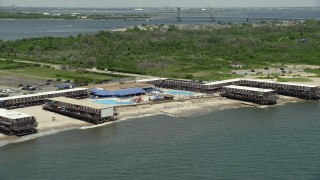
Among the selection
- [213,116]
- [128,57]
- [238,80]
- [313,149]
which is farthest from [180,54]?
[313,149]

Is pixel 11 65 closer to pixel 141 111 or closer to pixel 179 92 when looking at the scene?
pixel 179 92

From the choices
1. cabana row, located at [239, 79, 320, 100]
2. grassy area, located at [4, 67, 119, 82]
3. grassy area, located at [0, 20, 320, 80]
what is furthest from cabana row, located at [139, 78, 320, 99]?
grassy area, located at [4, 67, 119, 82]

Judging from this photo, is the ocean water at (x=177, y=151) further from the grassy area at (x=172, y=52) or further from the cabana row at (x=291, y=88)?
the grassy area at (x=172, y=52)

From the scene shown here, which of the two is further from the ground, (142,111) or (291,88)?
(291,88)

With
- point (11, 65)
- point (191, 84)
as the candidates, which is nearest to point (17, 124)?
point (191, 84)

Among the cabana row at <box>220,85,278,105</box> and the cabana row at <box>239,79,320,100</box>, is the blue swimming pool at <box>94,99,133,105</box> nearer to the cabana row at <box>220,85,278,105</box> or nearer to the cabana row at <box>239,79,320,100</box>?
the cabana row at <box>220,85,278,105</box>

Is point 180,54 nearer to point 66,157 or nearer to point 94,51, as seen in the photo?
point 94,51

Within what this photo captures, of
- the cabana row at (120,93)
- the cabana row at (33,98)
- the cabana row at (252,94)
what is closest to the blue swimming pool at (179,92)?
the cabana row at (120,93)

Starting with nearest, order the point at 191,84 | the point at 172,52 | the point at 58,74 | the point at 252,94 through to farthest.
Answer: the point at 252,94 < the point at 191,84 < the point at 58,74 < the point at 172,52
